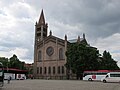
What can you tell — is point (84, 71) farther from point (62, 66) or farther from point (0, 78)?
point (0, 78)

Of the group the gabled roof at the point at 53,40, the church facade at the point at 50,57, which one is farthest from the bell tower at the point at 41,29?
the gabled roof at the point at 53,40

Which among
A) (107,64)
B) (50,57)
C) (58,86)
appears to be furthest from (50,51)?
(58,86)

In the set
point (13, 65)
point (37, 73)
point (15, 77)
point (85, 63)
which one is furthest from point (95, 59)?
point (13, 65)

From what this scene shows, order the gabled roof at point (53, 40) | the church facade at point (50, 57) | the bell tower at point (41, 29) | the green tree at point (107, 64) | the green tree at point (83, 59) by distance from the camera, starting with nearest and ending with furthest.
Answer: the green tree at point (83, 59), the green tree at point (107, 64), the church facade at point (50, 57), the gabled roof at point (53, 40), the bell tower at point (41, 29)

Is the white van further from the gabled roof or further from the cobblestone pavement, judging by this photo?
the gabled roof

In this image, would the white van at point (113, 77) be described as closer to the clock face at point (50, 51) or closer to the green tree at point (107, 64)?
the green tree at point (107, 64)

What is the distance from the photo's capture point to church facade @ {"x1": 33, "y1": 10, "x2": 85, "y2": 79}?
259 feet

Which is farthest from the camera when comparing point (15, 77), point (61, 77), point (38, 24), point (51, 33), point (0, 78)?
point (38, 24)

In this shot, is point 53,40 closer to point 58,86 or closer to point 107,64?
point 107,64

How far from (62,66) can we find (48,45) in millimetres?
12268

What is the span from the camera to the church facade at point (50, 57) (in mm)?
79062

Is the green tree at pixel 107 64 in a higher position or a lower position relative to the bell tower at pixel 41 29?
lower

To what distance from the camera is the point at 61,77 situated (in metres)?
77.6

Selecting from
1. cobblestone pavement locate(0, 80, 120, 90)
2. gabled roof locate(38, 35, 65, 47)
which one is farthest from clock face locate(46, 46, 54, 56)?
cobblestone pavement locate(0, 80, 120, 90)
